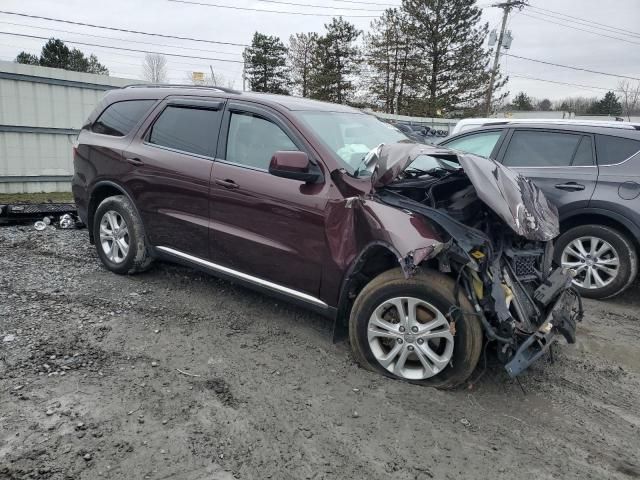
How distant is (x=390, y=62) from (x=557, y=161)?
1164 inches

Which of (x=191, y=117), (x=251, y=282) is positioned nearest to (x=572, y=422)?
(x=251, y=282)

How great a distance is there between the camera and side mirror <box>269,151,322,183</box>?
3.35 metres

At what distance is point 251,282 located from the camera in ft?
12.8

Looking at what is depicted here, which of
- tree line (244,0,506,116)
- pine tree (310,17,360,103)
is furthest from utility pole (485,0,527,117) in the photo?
pine tree (310,17,360,103)

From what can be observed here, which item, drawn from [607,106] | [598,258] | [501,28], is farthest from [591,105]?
[598,258]

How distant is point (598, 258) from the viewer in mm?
4875

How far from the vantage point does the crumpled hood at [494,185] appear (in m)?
3.04

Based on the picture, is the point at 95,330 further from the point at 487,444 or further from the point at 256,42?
the point at 256,42

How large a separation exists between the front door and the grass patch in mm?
5944

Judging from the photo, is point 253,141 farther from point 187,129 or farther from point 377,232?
point 377,232

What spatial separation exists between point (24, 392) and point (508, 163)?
5142 mm

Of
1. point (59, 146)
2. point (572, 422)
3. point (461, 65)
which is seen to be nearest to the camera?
point (572, 422)

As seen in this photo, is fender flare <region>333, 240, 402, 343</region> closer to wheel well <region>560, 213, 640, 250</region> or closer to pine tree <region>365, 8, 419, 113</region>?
wheel well <region>560, 213, 640, 250</region>

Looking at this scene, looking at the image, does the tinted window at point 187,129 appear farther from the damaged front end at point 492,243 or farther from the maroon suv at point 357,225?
the damaged front end at point 492,243
